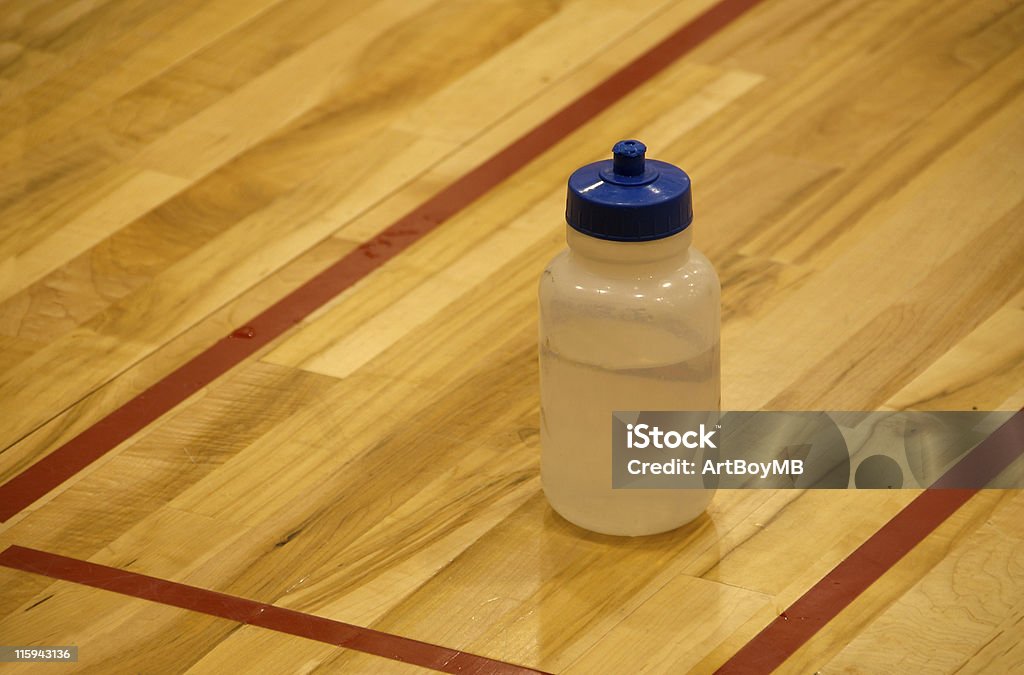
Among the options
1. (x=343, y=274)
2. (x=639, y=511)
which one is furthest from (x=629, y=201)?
(x=343, y=274)

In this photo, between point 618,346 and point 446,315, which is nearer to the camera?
point 618,346

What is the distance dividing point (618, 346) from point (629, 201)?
0.45 feet

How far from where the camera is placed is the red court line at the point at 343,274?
180cm

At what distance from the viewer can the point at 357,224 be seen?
2.19m

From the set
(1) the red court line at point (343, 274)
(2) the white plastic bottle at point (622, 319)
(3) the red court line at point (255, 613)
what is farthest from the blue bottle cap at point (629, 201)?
(1) the red court line at point (343, 274)

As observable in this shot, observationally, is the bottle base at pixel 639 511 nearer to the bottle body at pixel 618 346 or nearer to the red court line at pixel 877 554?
the bottle body at pixel 618 346

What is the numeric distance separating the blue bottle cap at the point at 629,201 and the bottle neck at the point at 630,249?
2 centimetres

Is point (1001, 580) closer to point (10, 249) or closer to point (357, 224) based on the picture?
point (357, 224)

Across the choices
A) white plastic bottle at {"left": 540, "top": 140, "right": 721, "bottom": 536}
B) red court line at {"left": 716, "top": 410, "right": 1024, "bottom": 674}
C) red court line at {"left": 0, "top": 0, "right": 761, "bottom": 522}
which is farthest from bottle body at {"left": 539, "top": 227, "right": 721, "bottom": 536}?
red court line at {"left": 0, "top": 0, "right": 761, "bottom": 522}

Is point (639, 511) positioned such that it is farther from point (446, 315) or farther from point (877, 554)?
point (446, 315)

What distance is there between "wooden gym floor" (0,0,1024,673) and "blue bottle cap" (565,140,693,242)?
1.01 feet

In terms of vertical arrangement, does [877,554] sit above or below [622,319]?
below

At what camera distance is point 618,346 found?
1.55m

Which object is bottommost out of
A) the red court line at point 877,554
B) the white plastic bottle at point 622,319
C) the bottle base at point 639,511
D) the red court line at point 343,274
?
the red court line at point 877,554
